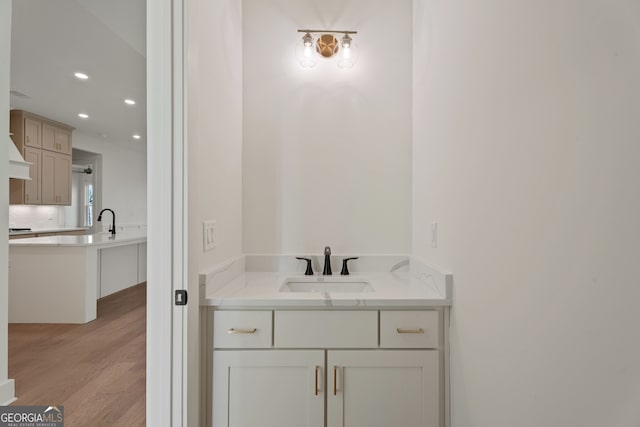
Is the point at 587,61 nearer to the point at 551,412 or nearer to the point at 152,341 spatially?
the point at 551,412

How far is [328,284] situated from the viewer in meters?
1.71

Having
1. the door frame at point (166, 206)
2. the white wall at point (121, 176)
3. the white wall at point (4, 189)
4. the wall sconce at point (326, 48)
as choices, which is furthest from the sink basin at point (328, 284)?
the white wall at point (121, 176)

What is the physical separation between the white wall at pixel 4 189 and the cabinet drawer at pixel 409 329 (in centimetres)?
148

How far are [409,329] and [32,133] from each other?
6.77 meters

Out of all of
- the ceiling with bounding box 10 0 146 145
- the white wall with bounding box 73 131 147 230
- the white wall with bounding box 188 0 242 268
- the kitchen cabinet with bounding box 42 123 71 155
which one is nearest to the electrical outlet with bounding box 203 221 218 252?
the white wall with bounding box 188 0 242 268

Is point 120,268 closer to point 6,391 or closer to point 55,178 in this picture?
point 55,178

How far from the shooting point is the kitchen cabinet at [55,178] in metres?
5.44

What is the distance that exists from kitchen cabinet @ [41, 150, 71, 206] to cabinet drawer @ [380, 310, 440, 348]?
6.69m

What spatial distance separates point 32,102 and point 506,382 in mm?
6483

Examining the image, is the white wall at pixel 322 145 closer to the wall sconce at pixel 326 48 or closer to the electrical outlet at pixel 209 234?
the wall sconce at pixel 326 48

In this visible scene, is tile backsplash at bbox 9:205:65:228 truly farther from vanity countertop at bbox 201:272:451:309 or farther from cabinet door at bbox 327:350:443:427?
cabinet door at bbox 327:350:443:427

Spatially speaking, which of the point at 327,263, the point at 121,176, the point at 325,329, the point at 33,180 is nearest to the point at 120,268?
the point at 33,180

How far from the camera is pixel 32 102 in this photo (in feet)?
15.0

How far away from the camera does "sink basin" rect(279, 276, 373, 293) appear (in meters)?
1.70
